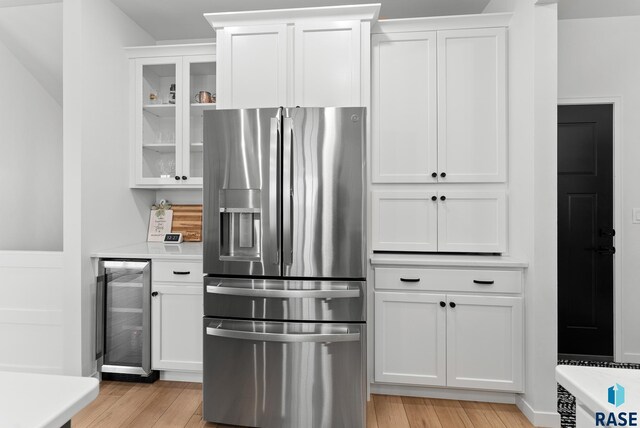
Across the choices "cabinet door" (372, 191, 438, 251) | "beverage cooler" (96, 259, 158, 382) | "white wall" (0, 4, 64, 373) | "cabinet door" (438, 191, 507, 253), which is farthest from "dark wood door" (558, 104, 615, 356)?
"white wall" (0, 4, 64, 373)

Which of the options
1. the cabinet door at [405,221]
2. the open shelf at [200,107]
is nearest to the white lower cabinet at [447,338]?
the cabinet door at [405,221]

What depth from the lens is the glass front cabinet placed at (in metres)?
2.89

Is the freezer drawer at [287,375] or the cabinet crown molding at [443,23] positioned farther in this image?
the cabinet crown molding at [443,23]

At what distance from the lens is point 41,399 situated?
2.13 feet

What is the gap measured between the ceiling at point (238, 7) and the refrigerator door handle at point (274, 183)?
50.7 inches

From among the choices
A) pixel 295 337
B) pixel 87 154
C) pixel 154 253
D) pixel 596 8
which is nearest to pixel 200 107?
pixel 87 154

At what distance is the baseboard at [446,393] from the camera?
2303 mm

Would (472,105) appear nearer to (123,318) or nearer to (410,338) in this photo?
(410,338)

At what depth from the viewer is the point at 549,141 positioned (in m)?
2.11

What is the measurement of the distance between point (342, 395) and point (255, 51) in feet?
7.26

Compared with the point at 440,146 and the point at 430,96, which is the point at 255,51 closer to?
the point at 430,96

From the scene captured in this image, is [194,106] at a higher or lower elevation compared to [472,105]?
higher

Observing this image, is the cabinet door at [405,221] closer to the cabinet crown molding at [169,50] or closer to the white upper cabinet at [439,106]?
the white upper cabinet at [439,106]

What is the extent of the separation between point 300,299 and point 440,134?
1466 mm
